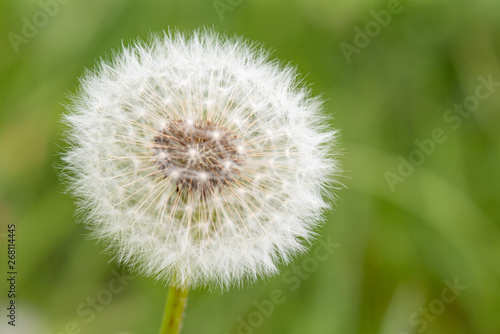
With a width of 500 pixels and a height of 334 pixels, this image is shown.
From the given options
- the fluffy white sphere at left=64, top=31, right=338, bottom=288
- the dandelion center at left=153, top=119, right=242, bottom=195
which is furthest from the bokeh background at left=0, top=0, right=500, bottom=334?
the dandelion center at left=153, top=119, right=242, bottom=195

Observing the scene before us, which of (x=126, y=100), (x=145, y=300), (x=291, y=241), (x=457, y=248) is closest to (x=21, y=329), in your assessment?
(x=145, y=300)

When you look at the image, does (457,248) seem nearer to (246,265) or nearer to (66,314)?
(246,265)

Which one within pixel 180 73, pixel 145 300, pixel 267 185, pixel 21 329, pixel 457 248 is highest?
pixel 457 248

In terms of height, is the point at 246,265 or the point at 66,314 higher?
the point at 246,265

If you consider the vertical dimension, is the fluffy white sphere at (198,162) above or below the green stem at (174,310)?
above

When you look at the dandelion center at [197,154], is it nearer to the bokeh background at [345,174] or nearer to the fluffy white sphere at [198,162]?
the fluffy white sphere at [198,162]

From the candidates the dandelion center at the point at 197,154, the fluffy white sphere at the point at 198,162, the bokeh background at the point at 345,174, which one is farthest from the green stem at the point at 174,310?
the bokeh background at the point at 345,174
